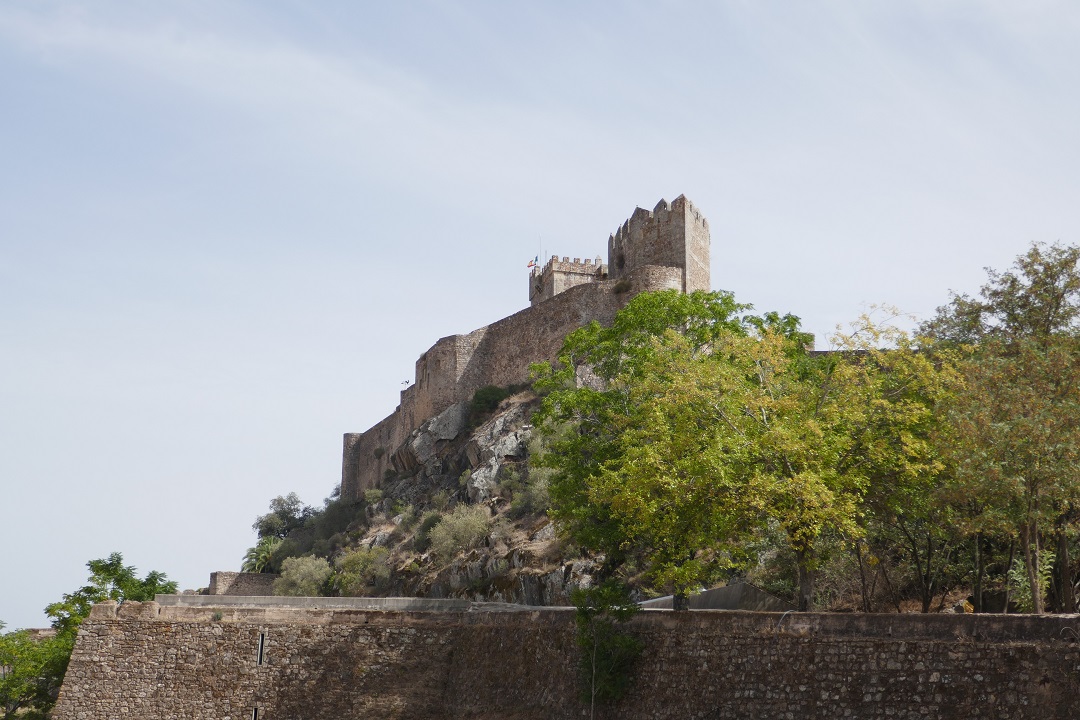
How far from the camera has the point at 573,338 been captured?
110 ft

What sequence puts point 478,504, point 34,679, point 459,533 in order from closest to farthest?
1. point 34,679
2. point 459,533
3. point 478,504

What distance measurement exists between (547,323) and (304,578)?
17.7 m

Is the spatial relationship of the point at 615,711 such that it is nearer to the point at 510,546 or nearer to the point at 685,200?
the point at 510,546

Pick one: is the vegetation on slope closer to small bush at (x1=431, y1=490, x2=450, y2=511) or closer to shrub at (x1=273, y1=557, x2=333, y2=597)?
small bush at (x1=431, y1=490, x2=450, y2=511)

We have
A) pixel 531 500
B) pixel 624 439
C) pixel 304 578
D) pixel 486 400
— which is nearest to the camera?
pixel 624 439

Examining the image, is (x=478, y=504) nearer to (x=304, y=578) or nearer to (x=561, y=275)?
(x=304, y=578)

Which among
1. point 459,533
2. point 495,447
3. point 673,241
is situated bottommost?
point 459,533

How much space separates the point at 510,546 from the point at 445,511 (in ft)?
32.6

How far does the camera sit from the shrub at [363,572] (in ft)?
167

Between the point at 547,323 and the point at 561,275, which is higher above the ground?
the point at 561,275

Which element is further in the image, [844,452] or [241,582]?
[241,582]

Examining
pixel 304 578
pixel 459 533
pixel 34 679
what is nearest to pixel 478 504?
pixel 459 533

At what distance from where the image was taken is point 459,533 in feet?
157

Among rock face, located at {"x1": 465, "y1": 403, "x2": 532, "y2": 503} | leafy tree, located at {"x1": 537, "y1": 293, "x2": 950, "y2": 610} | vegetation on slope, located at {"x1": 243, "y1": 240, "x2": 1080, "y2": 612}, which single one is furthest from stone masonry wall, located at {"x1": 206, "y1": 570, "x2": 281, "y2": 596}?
leafy tree, located at {"x1": 537, "y1": 293, "x2": 950, "y2": 610}
